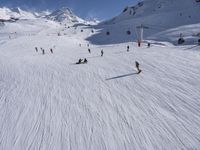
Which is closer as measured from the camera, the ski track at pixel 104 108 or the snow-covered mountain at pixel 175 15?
the ski track at pixel 104 108

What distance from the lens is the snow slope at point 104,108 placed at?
419 inches

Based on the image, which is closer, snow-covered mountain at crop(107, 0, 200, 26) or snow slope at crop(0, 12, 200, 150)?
snow slope at crop(0, 12, 200, 150)

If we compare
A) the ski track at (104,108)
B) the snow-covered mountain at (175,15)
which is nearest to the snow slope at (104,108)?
the ski track at (104,108)

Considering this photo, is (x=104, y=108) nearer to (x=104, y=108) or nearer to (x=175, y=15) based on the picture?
(x=104, y=108)

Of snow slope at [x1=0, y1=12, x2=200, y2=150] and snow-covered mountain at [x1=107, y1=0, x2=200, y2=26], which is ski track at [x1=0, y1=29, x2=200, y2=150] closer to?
snow slope at [x1=0, y1=12, x2=200, y2=150]

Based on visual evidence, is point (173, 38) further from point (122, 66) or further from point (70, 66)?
point (70, 66)

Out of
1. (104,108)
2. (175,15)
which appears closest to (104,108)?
(104,108)

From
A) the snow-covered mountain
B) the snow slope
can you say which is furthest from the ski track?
the snow-covered mountain

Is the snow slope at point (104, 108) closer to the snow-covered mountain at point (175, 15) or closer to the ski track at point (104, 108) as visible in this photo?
the ski track at point (104, 108)

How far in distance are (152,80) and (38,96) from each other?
11.2 meters

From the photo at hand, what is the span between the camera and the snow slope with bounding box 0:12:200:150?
34.9 feet

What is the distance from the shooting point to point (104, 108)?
14.0m

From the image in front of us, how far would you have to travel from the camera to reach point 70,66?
27.2 m

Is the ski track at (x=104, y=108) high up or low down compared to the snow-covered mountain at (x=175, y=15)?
down
